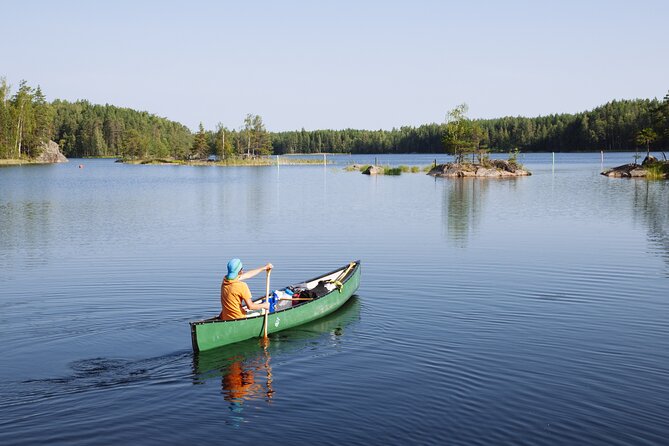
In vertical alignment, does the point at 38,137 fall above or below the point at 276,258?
above

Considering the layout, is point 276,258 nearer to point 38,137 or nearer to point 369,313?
point 369,313

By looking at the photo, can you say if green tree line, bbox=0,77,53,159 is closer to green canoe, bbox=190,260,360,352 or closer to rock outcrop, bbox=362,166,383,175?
rock outcrop, bbox=362,166,383,175

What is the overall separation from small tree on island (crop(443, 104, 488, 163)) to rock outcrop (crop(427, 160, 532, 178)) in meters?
2.52

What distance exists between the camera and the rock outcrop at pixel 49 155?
159750 mm

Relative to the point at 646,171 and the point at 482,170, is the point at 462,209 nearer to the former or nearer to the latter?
the point at 646,171

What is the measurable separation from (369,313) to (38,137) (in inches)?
6014

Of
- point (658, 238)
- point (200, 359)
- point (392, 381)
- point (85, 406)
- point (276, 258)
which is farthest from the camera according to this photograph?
point (658, 238)

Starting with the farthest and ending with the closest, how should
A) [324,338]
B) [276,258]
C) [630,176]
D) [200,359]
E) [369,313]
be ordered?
[630,176] → [276,258] → [369,313] → [324,338] → [200,359]

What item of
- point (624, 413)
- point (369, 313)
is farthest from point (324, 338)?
point (624, 413)

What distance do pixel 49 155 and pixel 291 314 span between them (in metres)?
165

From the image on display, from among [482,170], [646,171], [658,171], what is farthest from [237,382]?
[482,170]

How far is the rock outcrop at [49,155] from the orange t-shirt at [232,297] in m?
156

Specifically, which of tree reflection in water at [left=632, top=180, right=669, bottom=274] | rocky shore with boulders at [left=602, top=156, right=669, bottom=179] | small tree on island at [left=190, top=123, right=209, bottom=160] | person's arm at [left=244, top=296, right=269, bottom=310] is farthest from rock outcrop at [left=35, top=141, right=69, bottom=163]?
person's arm at [left=244, top=296, right=269, bottom=310]

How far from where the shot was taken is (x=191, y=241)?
33.0 metres
